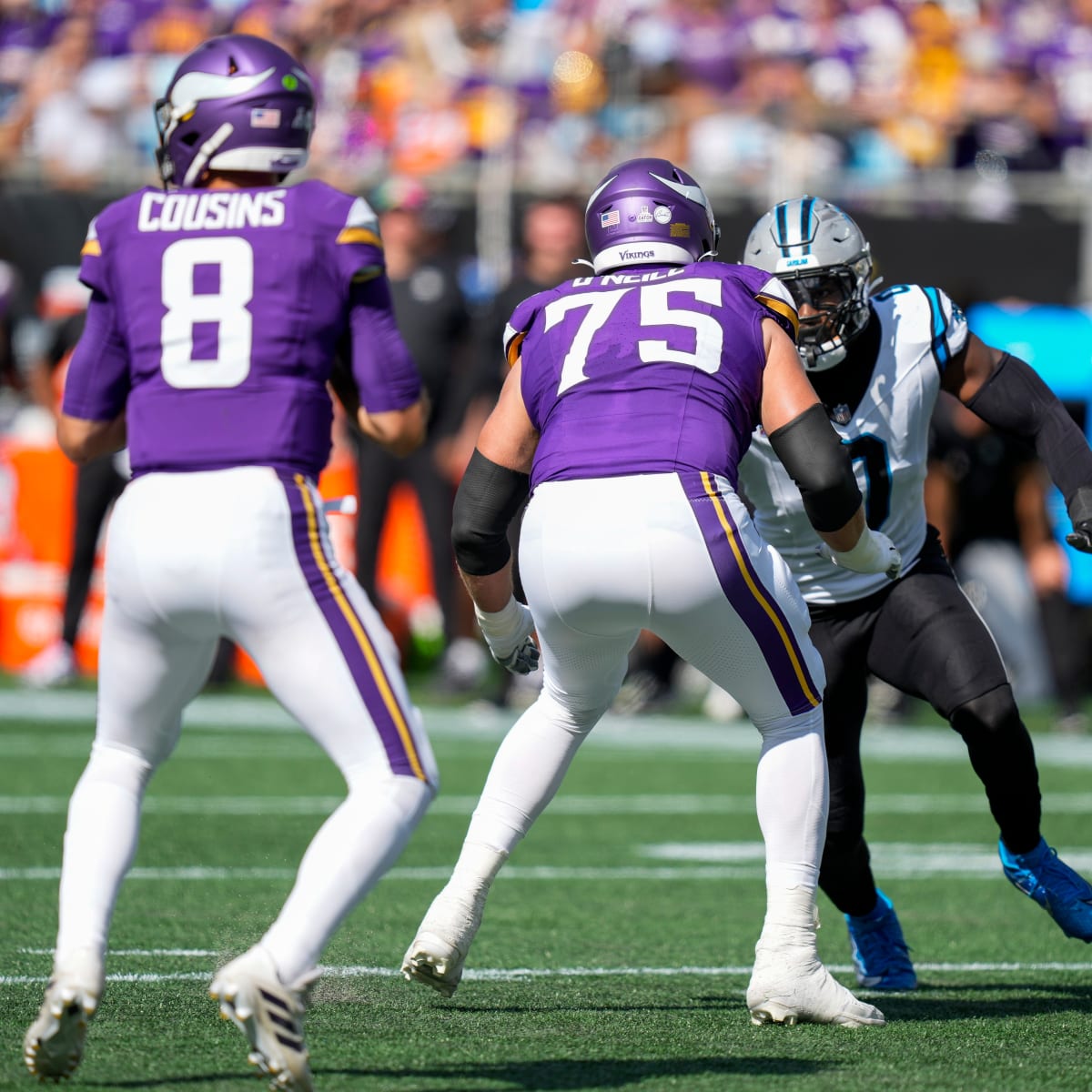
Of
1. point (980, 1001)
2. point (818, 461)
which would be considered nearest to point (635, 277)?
point (818, 461)

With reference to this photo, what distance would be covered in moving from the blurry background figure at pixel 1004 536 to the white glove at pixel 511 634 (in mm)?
5938

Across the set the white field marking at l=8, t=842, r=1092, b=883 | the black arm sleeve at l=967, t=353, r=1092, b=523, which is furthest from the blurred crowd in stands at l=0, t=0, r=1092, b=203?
the black arm sleeve at l=967, t=353, r=1092, b=523

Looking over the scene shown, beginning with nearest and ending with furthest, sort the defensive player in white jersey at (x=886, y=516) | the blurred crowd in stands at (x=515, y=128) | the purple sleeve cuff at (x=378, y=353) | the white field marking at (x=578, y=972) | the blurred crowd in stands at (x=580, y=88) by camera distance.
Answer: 1. the purple sleeve cuff at (x=378, y=353)
2. the white field marking at (x=578, y=972)
3. the defensive player in white jersey at (x=886, y=516)
4. the blurred crowd in stands at (x=515, y=128)
5. the blurred crowd in stands at (x=580, y=88)

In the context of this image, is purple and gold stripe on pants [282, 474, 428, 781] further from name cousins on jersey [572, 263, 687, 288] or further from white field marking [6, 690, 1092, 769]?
white field marking [6, 690, 1092, 769]

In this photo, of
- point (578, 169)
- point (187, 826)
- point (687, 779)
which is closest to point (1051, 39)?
point (578, 169)

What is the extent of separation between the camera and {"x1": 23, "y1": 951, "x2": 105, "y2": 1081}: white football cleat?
316 cm

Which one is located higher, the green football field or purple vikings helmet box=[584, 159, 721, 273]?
purple vikings helmet box=[584, 159, 721, 273]

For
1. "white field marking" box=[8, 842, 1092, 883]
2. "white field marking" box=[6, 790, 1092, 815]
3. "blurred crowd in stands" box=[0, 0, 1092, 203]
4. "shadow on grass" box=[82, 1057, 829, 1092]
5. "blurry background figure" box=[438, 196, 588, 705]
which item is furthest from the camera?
"blurred crowd in stands" box=[0, 0, 1092, 203]

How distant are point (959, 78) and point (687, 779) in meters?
9.35

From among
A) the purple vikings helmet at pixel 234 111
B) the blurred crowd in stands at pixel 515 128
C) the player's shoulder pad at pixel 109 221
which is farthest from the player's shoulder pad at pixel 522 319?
the blurred crowd in stands at pixel 515 128

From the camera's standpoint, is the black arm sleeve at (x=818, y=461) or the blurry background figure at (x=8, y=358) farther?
the blurry background figure at (x=8, y=358)

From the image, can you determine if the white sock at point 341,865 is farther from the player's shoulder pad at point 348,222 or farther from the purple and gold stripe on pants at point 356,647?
the player's shoulder pad at point 348,222

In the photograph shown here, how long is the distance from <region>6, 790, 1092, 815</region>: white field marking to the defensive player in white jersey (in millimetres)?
2673

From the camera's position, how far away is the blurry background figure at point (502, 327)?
32.1 ft
